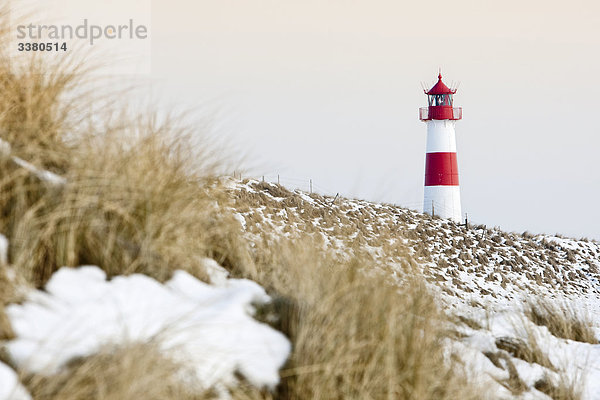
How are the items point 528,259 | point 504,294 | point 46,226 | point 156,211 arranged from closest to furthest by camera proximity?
point 46,226, point 156,211, point 504,294, point 528,259

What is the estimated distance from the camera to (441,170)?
23.9 m

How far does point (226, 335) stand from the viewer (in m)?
2.70

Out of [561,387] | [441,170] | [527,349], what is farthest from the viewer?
[441,170]

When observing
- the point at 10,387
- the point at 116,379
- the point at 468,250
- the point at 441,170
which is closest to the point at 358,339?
the point at 116,379

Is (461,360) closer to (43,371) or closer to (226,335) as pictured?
(226,335)

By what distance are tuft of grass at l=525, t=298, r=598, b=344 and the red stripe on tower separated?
744 inches

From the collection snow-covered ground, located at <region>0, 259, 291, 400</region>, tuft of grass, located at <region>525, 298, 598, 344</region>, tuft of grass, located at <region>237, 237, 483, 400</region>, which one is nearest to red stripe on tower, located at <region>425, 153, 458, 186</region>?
tuft of grass, located at <region>525, 298, 598, 344</region>

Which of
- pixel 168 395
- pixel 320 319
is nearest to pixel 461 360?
pixel 320 319

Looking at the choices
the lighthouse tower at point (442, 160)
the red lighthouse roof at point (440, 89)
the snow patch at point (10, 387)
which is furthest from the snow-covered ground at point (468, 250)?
the snow patch at point (10, 387)

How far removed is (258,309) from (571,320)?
281 cm

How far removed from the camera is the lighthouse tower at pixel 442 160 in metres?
23.8

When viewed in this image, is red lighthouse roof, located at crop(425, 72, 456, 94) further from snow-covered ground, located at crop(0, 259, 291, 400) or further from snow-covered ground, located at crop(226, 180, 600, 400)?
snow-covered ground, located at crop(0, 259, 291, 400)

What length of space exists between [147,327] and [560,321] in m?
3.19

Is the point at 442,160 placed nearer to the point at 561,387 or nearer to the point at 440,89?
the point at 440,89
